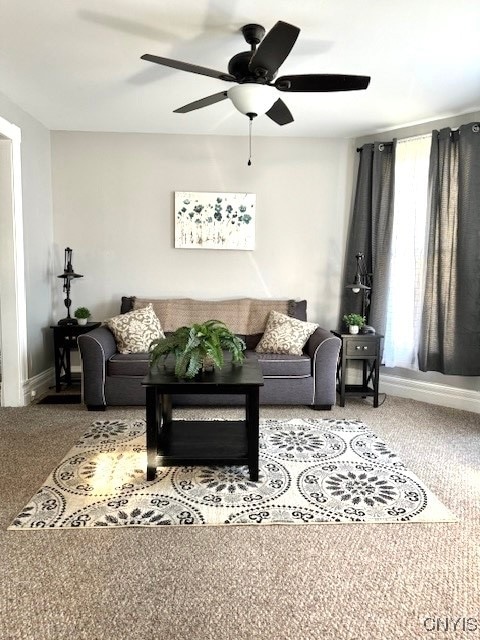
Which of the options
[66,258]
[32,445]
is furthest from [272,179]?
[32,445]

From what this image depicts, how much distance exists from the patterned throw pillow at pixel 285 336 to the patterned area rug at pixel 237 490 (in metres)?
1.03

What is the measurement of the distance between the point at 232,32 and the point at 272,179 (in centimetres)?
206

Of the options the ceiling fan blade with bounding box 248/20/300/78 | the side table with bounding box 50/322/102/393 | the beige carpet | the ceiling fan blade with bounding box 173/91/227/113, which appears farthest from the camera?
the side table with bounding box 50/322/102/393

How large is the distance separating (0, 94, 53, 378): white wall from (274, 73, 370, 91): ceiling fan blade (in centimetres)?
255

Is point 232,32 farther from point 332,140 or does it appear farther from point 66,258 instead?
point 66,258

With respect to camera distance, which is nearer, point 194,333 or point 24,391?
point 194,333

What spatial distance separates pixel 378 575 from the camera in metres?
1.67

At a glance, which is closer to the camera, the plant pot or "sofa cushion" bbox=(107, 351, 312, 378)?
the plant pot

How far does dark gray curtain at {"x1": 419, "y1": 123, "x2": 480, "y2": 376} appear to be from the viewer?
11.6ft

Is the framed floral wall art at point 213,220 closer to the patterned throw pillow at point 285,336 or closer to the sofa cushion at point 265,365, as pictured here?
the patterned throw pillow at point 285,336

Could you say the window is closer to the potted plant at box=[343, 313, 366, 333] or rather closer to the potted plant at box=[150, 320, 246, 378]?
the potted plant at box=[343, 313, 366, 333]

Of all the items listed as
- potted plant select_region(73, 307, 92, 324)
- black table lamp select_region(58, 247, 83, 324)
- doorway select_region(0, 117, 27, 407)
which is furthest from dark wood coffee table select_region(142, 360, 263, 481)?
black table lamp select_region(58, 247, 83, 324)

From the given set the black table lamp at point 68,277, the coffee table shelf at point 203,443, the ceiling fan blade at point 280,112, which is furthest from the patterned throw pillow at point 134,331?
the ceiling fan blade at point 280,112

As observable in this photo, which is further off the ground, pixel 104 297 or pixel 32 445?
pixel 104 297
